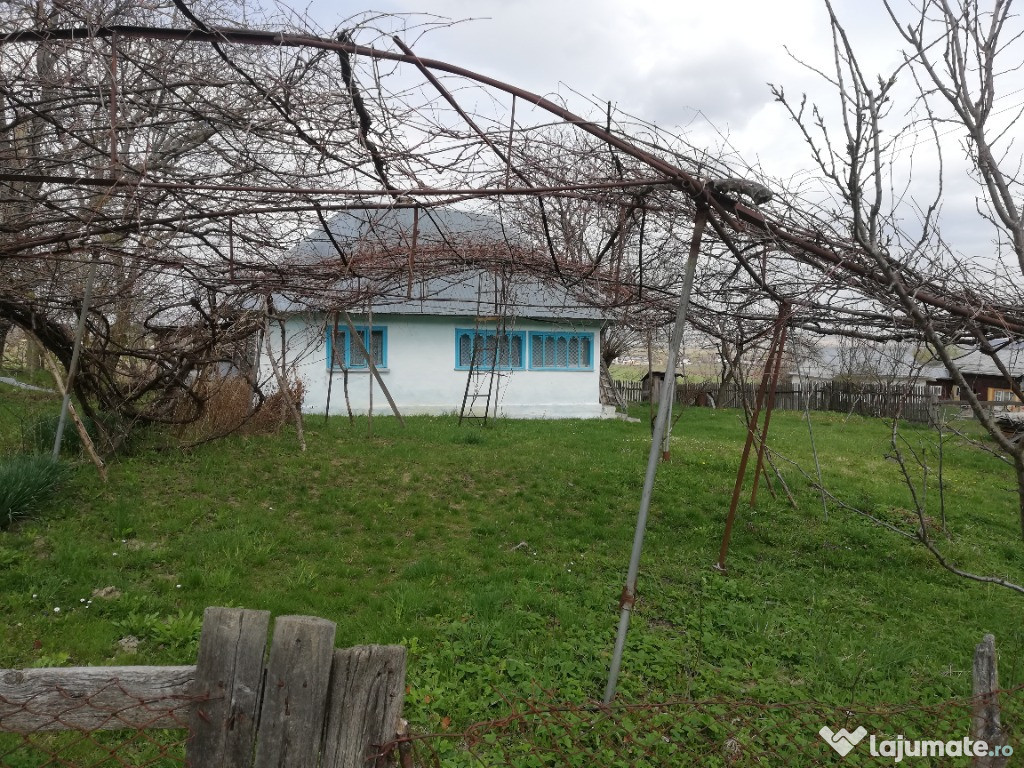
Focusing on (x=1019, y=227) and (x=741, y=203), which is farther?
(x=741, y=203)

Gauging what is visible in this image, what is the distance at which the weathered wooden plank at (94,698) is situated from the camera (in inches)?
66.2

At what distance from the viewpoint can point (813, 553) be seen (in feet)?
20.9

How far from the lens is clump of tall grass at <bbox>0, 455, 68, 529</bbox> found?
5.40 m

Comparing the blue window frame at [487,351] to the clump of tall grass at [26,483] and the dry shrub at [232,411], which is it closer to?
the dry shrub at [232,411]

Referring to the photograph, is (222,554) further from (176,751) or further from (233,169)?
(233,169)

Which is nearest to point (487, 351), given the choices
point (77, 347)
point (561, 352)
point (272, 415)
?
point (561, 352)

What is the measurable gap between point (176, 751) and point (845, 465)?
11012 mm

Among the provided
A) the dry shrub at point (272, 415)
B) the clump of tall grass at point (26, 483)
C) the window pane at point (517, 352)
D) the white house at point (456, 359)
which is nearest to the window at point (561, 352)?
the white house at point (456, 359)

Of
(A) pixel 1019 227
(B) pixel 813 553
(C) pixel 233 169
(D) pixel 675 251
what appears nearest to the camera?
(A) pixel 1019 227

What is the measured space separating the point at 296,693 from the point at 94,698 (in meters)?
0.52

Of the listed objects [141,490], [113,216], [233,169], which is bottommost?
[141,490]

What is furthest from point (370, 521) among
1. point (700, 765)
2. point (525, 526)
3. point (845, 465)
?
point (845, 465)

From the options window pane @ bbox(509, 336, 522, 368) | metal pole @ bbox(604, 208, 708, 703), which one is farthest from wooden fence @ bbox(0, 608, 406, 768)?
window pane @ bbox(509, 336, 522, 368)

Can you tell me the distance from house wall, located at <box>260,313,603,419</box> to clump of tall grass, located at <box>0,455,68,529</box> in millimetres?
9404
